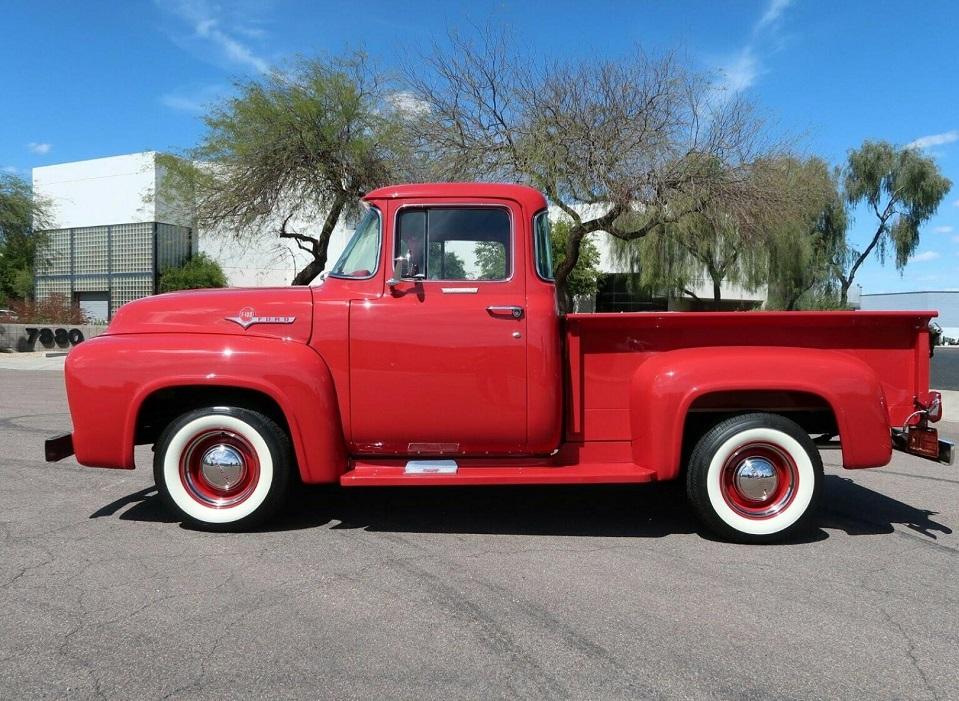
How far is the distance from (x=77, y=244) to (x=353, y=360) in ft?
154

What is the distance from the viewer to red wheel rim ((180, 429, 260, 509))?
470 cm

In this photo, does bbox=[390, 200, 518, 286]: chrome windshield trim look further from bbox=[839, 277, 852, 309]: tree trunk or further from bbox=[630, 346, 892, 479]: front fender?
bbox=[839, 277, 852, 309]: tree trunk

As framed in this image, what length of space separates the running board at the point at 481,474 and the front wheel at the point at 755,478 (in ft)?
1.15

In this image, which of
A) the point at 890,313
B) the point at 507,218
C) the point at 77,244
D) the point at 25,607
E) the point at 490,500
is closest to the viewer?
the point at 25,607

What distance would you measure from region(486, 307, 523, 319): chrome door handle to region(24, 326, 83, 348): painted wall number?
26875 millimetres

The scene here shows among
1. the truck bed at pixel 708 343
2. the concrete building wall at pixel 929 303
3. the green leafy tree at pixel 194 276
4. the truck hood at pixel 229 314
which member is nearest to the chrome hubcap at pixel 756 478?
the truck bed at pixel 708 343

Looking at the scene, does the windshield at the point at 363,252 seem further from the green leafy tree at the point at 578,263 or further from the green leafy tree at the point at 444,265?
the green leafy tree at the point at 578,263

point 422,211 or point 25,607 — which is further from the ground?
point 422,211

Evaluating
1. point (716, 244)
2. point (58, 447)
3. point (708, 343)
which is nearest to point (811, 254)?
point (716, 244)

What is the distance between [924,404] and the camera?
184 inches

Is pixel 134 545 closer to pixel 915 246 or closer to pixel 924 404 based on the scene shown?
pixel 924 404

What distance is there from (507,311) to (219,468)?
6.79 feet

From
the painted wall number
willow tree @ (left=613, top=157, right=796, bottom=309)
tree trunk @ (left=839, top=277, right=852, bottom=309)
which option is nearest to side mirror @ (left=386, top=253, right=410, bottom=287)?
willow tree @ (left=613, top=157, right=796, bottom=309)

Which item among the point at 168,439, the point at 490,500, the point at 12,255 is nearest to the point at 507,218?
the point at 490,500
